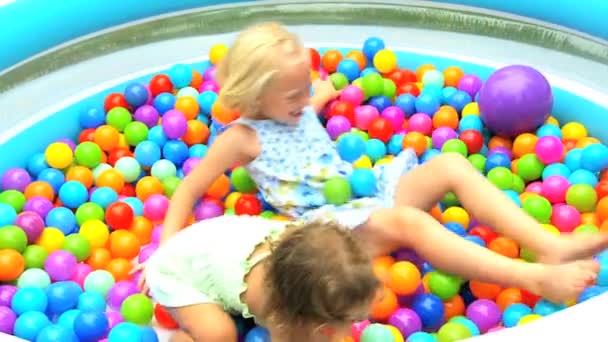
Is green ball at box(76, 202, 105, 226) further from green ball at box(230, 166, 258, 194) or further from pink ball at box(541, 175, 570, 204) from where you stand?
pink ball at box(541, 175, 570, 204)

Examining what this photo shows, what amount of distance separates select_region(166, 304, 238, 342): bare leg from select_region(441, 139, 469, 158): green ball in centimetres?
61

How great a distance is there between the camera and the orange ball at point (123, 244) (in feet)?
4.83

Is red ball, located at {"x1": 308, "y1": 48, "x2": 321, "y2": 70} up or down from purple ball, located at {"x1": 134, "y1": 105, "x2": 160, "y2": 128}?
up

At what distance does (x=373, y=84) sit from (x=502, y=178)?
394 millimetres

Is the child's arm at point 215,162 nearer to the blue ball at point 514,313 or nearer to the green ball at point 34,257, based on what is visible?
the green ball at point 34,257

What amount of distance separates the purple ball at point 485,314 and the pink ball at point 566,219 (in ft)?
0.79

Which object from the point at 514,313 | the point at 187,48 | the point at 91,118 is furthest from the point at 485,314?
the point at 187,48

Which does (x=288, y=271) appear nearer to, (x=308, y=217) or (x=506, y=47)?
(x=308, y=217)

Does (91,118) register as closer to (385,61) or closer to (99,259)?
(99,259)

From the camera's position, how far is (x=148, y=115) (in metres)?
1.77

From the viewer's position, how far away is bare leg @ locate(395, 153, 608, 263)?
4.17 feet

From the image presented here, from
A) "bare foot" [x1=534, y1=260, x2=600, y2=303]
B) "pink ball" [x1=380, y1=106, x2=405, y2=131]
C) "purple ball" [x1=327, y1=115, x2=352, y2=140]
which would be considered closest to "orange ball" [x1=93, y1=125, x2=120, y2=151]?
"purple ball" [x1=327, y1=115, x2=352, y2=140]

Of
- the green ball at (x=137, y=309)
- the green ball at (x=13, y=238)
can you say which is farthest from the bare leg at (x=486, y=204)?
the green ball at (x=13, y=238)

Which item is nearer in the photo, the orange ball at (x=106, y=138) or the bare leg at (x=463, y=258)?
the bare leg at (x=463, y=258)
